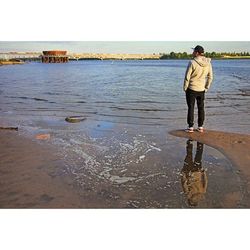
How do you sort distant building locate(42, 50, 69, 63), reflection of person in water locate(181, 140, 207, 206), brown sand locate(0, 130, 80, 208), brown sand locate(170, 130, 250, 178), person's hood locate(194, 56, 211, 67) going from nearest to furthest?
brown sand locate(0, 130, 80, 208) < reflection of person in water locate(181, 140, 207, 206) < brown sand locate(170, 130, 250, 178) < person's hood locate(194, 56, 211, 67) < distant building locate(42, 50, 69, 63)

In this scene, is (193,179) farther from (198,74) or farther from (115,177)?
(198,74)

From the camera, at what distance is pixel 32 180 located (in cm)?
491

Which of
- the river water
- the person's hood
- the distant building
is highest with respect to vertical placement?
the person's hood

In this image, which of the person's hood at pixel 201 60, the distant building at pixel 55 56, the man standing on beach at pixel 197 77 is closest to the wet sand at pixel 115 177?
the man standing on beach at pixel 197 77

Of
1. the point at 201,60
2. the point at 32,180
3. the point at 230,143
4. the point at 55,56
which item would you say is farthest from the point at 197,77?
the point at 55,56

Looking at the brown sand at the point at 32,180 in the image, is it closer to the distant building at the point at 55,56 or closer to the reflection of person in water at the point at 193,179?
the reflection of person in water at the point at 193,179

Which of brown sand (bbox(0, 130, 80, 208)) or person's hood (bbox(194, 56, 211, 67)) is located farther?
person's hood (bbox(194, 56, 211, 67))

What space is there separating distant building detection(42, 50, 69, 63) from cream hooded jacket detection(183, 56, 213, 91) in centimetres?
12426

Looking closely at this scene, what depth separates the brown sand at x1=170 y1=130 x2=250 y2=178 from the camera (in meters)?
5.68

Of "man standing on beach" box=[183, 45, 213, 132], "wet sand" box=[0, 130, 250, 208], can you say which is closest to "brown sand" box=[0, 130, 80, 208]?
"wet sand" box=[0, 130, 250, 208]

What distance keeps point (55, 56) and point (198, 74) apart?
12613 centimetres

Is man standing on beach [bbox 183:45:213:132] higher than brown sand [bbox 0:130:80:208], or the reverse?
man standing on beach [bbox 183:45:213:132]

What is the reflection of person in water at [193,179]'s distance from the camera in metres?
4.30

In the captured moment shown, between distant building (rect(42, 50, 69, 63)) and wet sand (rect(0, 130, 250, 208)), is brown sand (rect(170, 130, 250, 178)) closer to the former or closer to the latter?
wet sand (rect(0, 130, 250, 208))
